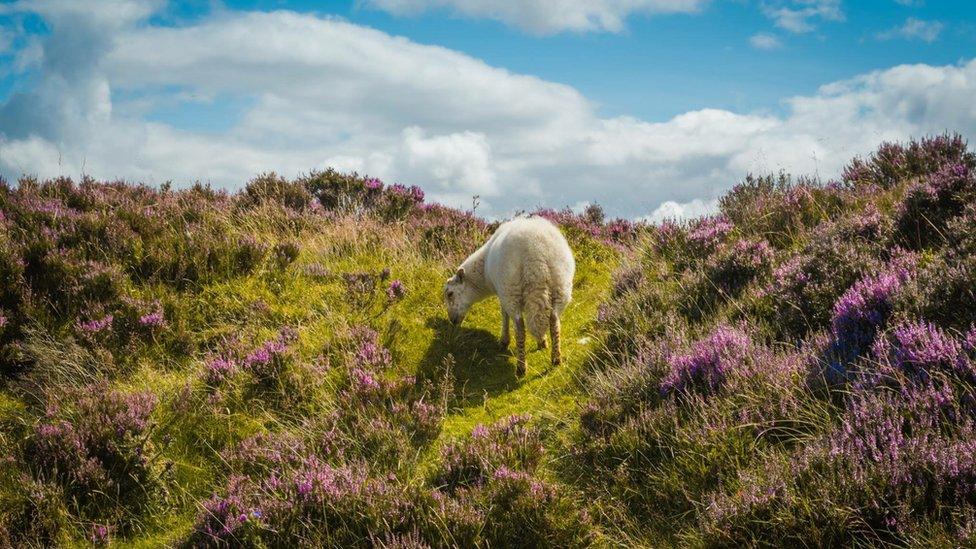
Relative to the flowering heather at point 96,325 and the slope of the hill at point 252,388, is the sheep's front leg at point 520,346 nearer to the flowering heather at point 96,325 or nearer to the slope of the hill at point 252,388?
the slope of the hill at point 252,388

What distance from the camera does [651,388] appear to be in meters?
4.58

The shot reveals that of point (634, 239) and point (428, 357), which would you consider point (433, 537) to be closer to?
point (428, 357)

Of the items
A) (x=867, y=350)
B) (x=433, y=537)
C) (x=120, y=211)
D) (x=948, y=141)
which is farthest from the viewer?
(x=120, y=211)

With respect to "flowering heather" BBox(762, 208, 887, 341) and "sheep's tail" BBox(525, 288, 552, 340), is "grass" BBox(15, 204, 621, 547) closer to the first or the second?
"sheep's tail" BBox(525, 288, 552, 340)

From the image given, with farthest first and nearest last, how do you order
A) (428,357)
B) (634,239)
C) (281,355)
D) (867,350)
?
(634,239) < (428,357) < (281,355) < (867,350)

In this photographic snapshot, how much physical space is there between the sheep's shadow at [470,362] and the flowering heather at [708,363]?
1998 millimetres

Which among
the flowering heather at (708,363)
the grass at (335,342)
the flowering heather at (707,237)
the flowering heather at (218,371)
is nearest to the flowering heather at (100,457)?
the grass at (335,342)

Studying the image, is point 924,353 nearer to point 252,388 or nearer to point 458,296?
point 458,296

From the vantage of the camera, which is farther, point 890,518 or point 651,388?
point 651,388

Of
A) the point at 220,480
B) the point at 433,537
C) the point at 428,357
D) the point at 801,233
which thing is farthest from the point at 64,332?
the point at 801,233

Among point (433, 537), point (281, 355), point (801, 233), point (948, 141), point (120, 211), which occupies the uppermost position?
point (948, 141)

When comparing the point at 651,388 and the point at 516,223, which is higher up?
the point at 516,223

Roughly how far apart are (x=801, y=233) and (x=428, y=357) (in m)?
4.88

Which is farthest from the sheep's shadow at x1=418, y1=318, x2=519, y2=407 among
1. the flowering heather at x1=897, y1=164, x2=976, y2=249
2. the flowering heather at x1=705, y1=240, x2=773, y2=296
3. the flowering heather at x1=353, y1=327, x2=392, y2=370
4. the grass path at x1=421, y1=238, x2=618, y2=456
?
the flowering heather at x1=897, y1=164, x2=976, y2=249
